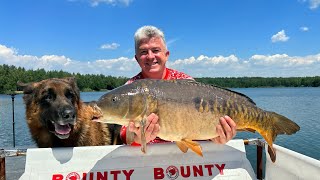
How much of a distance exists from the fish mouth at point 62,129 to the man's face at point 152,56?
1.52 m

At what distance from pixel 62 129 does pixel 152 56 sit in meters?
1.81

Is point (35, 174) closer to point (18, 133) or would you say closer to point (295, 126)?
point (295, 126)

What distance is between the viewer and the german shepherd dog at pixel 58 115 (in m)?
4.72

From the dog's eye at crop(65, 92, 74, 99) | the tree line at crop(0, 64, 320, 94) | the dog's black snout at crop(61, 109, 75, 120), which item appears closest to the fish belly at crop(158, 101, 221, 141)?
the dog's black snout at crop(61, 109, 75, 120)

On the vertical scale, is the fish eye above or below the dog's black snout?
above

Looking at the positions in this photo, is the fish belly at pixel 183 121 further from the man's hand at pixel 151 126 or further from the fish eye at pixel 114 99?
the fish eye at pixel 114 99

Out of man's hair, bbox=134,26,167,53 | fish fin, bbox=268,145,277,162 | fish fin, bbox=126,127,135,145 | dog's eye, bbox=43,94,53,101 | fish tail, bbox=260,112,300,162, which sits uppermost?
man's hair, bbox=134,26,167,53

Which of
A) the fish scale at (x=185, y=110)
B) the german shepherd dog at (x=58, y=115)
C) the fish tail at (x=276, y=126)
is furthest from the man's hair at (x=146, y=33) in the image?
the fish tail at (x=276, y=126)

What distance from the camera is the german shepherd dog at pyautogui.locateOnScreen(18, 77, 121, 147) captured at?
4719 mm

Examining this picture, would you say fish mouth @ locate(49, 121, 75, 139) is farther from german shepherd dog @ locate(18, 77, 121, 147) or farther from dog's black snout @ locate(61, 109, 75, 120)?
dog's black snout @ locate(61, 109, 75, 120)

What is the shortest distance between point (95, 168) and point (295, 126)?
2.65 m

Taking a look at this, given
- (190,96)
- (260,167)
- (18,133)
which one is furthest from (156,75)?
(18,133)

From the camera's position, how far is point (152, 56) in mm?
5223

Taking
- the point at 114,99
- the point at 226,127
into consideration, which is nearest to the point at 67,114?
the point at 114,99
